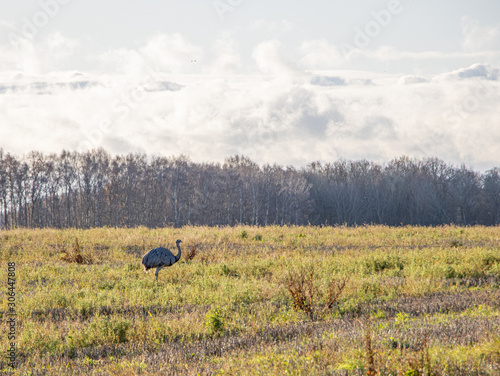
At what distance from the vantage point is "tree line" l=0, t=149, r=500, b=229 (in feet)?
205

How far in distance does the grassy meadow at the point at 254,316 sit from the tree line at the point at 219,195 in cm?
4611

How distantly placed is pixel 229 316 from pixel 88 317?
312 centimetres

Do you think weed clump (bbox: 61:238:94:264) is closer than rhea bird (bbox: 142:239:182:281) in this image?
No

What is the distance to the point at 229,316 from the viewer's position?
910 cm

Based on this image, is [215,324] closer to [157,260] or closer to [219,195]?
[157,260]

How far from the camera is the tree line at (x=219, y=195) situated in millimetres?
62469

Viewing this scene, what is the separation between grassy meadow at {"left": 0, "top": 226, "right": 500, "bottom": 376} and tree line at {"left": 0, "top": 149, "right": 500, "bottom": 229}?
46.1 meters

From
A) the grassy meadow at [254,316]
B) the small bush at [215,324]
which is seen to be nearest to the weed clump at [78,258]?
the grassy meadow at [254,316]

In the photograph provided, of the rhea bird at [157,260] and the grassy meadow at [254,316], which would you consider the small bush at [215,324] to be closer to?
the grassy meadow at [254,316]

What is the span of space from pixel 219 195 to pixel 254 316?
61447 mm

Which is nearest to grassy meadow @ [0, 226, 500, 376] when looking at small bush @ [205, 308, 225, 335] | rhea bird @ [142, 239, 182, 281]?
small bush @ [205, 308, 225, 335]

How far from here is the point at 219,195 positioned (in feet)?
230

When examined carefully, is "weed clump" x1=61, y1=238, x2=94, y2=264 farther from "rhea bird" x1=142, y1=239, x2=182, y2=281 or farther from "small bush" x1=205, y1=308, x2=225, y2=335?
"small bush" x1=205, y1=308, x2=225, y2=335

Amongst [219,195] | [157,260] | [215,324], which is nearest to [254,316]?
[215,324]
